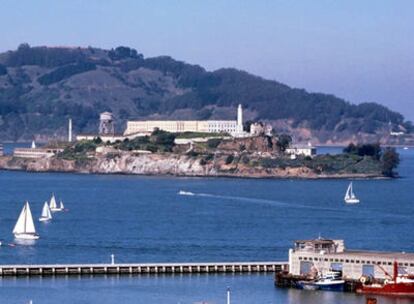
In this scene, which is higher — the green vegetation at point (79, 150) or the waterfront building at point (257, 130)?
the waterfront building at point (257, 130)

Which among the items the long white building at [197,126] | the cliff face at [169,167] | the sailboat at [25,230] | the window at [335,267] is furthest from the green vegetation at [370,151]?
the window at [335,267]

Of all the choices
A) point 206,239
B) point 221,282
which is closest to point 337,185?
point 206,239

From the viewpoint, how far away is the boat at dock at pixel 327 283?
3781 centimetres

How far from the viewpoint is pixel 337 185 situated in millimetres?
101312

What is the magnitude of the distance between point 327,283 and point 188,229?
2132 cm

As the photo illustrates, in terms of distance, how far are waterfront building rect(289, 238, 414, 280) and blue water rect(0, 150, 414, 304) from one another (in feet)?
3.29

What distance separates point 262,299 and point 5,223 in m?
26.4

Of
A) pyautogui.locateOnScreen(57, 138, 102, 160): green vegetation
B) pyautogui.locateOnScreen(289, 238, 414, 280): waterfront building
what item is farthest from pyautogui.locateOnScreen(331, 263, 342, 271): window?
pyautogui.locateOnScreen(57, 138, 102, 160): green vegetation

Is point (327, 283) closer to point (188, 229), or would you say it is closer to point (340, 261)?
point (340, 261)

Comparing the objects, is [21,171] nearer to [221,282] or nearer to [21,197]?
[21,197]

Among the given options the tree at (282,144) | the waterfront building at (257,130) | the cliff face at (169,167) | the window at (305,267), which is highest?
the waterfront building at (257,130)

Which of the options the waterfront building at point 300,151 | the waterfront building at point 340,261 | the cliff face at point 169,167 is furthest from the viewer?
the waterfront building at point 300,151

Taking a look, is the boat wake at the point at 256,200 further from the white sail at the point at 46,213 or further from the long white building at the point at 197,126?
the long white building at the point at 197,126

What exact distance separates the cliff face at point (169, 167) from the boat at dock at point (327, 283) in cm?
7373
